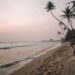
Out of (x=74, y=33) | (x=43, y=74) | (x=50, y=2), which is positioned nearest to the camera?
(x=43, y=74)

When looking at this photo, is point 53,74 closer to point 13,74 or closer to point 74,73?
point 74,73

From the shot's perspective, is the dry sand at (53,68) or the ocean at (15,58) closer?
the dry sand at (53,68)

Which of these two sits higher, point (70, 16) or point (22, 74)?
point (70, 16)

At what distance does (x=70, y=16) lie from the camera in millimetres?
36250

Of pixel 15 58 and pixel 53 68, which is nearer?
pixel 53 68

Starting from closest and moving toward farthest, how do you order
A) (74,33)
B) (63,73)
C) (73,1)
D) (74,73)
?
(74,73) → (63,73) → (73,1) → (74,33)

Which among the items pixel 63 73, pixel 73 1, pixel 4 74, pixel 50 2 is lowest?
pixel 4 74

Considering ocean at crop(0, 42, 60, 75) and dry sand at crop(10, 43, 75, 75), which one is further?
ocean at crop(0, 42, 60, 75)

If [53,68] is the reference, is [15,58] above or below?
below

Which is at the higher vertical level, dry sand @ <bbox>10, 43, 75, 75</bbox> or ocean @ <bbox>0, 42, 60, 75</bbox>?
dry sand @ <bbox>10, 43, 75, 75</bbox>

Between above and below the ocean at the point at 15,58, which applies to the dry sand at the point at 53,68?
above

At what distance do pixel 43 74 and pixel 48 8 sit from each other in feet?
97.0

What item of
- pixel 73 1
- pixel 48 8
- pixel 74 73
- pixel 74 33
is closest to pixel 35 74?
pixel 74 73

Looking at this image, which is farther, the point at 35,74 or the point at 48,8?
the point at 48,8
